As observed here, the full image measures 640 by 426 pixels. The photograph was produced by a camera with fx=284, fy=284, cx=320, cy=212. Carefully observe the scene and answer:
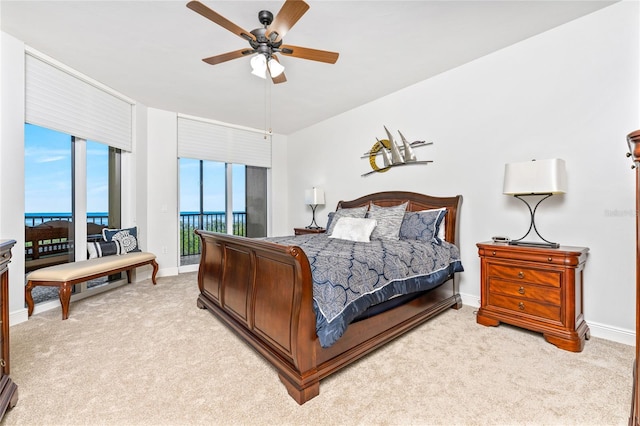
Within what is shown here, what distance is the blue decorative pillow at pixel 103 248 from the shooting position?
3.62 m

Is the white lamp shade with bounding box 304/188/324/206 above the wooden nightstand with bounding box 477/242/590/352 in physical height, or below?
above

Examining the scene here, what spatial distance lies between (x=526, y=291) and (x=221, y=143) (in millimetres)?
4977

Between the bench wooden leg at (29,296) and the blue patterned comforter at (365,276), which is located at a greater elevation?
the blue patterned comforter at (365,276)

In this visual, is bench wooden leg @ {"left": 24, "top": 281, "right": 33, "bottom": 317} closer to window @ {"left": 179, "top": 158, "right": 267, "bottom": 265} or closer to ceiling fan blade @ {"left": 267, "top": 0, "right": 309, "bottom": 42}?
window @ {"left": 179, "top": 158, "right": 267, "bottom": 265}

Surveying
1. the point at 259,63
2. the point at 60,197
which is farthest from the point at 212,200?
the point at 259,63

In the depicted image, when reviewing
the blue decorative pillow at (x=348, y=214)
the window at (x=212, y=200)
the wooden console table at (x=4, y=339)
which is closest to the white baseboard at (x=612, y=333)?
the blue decorative pillow at (x=348, y=214)

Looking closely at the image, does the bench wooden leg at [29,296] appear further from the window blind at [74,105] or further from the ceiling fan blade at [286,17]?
the ceiling fan blade at [286,17]

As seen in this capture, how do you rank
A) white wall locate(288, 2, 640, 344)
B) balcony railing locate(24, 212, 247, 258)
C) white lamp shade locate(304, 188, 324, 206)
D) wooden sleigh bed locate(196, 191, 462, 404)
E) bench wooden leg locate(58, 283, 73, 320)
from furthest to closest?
balcony railing locate(24, 212, 247, 258) → white lamp shade locate(304, 188, 324, 206) → bench wooden leg locate(58, 283, 73, 320) → white wall locate(288, 2, 640, 344) → wooden sleigh bed locate(196, 191, 462, 404)

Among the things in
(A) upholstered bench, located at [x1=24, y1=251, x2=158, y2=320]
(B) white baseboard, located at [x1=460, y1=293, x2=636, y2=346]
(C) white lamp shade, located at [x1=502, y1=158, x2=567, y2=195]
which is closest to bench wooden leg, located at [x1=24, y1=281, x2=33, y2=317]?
(A) upholstered bench, located at [x1=24, y1=251, x2=158, y2=320]

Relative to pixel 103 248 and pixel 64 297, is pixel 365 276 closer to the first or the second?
pixel 64 297

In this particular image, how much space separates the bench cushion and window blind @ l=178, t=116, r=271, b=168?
1.97 meters

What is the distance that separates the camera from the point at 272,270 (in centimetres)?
192

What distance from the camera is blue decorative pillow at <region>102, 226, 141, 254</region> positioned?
3.81m

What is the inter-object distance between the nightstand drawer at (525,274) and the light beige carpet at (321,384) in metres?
0.48
